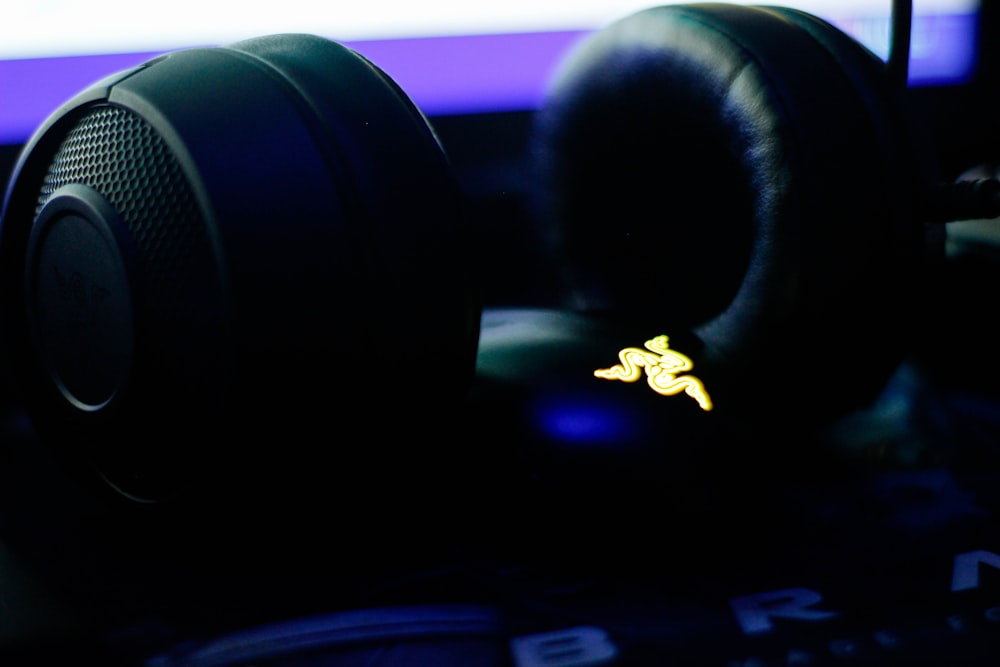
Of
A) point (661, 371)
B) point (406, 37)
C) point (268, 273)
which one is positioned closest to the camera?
point (268, 273)

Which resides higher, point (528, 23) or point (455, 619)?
point (528, 23)

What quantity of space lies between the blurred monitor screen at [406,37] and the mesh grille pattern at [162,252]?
1.27ft

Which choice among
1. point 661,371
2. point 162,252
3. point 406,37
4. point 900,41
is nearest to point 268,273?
point 162,252

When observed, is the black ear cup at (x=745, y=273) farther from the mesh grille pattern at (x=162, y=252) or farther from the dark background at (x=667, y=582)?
the mesh grille pattern at (x=162, y=252)

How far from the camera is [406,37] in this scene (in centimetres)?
88

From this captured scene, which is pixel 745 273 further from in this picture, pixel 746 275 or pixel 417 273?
pixel 417 273

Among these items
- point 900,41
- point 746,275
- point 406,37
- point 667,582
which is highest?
point 406,37

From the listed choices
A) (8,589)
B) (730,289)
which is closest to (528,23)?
(730,289)

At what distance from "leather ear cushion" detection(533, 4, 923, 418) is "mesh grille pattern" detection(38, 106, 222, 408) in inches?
10.3

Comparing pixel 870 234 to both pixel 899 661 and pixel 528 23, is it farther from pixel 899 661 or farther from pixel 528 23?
pixel 528 23

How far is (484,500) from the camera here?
512 millimetres

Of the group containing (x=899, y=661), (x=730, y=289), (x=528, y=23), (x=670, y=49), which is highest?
(x=528, y=23)

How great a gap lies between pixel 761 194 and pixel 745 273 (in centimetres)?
5

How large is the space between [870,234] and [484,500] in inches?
9.9
